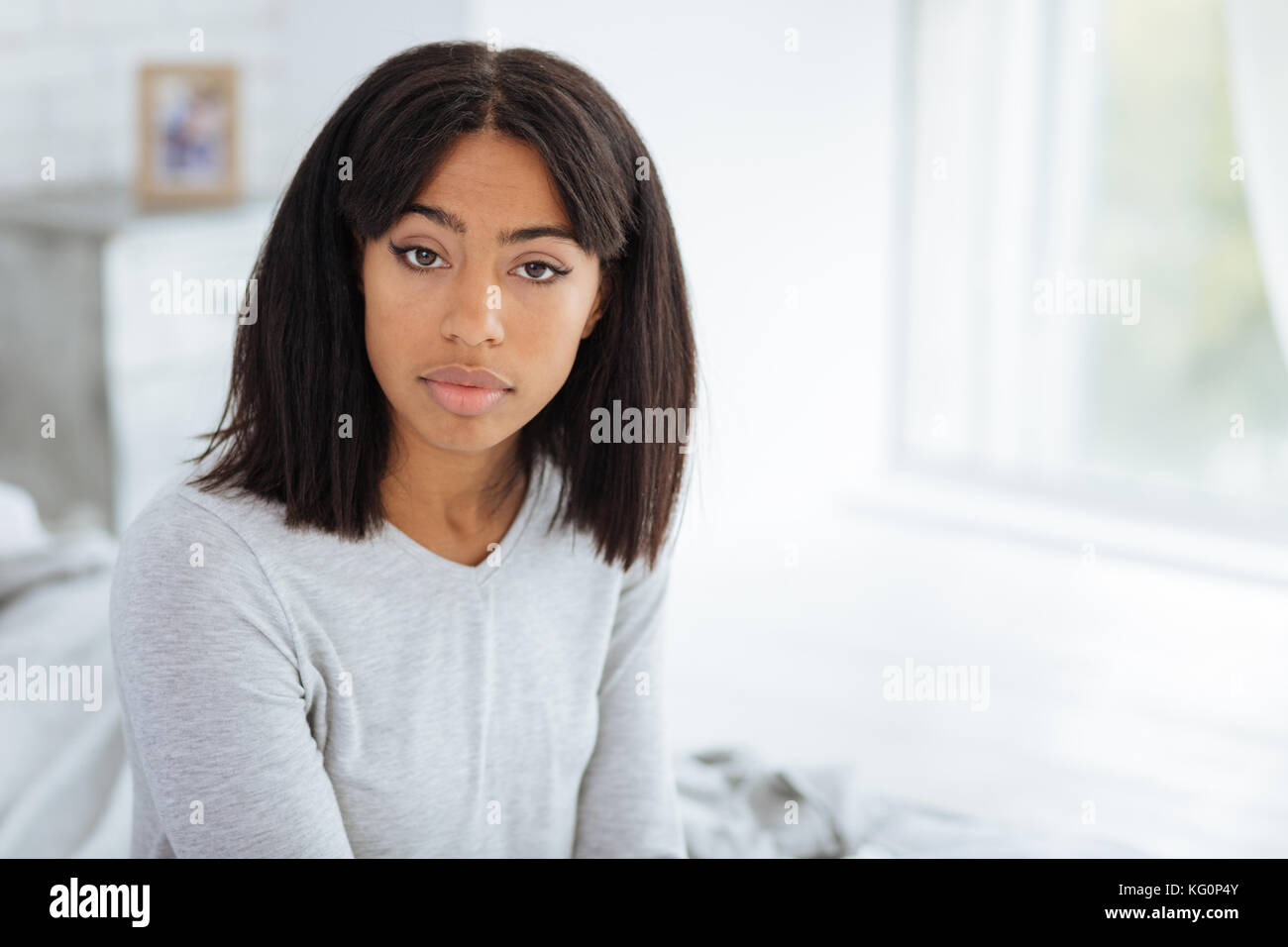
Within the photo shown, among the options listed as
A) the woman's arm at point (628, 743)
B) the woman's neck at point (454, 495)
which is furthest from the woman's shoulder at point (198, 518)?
the woman's arm at point (628, 743)

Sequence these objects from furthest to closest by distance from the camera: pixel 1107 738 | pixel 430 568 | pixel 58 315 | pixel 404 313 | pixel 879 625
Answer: pixel 879 625
pixel 58 315
pixel 1107 738
pixel 430 568
pixel 404 313

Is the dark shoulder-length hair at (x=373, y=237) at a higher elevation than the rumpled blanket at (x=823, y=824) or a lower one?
higher

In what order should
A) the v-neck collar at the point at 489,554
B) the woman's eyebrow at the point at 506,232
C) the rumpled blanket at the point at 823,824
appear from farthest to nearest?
the rumpled blanket at the point at 823,824
the v-neck collar at the point at 489,554
the woman's eyebrow at the point at 506,232

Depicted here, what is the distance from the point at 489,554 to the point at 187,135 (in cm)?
221

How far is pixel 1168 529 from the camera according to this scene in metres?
3.53

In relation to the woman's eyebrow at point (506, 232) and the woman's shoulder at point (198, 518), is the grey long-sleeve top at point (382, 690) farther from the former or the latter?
the woman's eyebrow at point (506, 232)

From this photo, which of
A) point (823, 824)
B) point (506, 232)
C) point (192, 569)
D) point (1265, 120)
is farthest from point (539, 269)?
point (1265, 120)

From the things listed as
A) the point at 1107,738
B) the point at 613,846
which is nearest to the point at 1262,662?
the point at 1107,738

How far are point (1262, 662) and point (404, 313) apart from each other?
235cm

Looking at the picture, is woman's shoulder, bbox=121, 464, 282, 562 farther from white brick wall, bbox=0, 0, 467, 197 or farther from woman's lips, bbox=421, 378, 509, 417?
white brick wall, bbox=0, 0, 467, 197

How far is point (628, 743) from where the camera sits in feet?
4.16

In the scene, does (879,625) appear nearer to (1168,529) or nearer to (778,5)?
(1168,529)

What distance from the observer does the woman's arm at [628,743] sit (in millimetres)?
1260

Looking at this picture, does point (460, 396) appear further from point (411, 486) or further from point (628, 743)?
point (628, 743)
